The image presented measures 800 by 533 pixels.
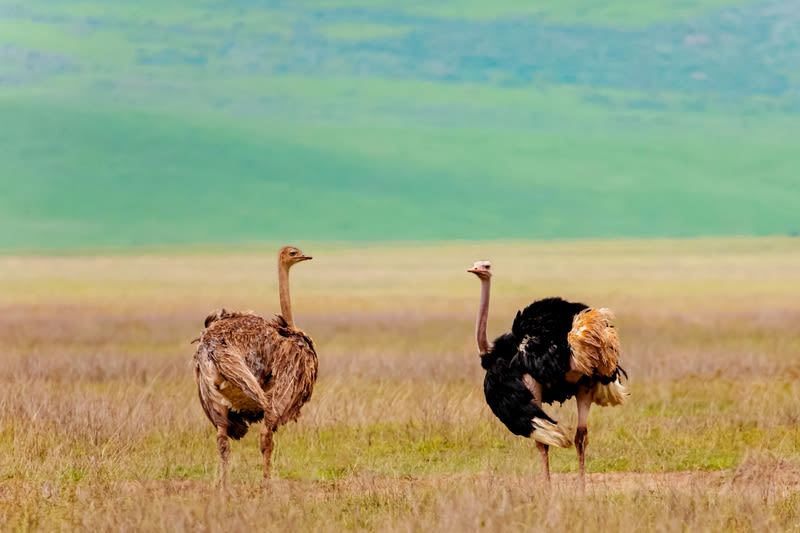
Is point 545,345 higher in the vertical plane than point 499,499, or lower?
A: higher

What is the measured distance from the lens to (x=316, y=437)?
1348 centimetres

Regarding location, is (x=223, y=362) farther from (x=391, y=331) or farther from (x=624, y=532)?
(x=391, y=331)

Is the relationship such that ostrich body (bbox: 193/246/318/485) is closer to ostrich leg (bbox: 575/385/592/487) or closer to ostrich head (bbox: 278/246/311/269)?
ostrich head (bbox: 278/246/311/269)

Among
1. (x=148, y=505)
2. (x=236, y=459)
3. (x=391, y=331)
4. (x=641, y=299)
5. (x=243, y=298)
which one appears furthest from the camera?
(x=243, y=298)

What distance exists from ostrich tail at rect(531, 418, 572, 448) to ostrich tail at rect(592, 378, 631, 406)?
0.76m

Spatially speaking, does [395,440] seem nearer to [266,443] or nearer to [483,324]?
[483,324]

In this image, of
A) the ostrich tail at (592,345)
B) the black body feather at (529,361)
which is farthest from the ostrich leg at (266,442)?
the ostrich tail at (592,345)

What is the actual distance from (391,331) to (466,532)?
75.8ft

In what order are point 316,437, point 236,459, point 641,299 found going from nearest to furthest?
point 236,459, point 316,437, point 641,299

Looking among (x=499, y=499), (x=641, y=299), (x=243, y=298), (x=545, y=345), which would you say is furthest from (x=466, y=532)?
(x=243, y=298)

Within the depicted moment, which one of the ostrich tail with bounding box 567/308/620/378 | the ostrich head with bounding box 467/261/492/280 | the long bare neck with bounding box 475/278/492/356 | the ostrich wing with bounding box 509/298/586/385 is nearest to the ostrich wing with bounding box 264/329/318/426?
the long bare neck with bounding box 475/278/492/356

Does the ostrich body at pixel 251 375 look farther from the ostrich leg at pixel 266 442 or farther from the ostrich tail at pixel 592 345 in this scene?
the ostrich tail at pixel 592 345

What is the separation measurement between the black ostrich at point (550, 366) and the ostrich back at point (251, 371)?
1.43m

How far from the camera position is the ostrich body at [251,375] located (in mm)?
10383
